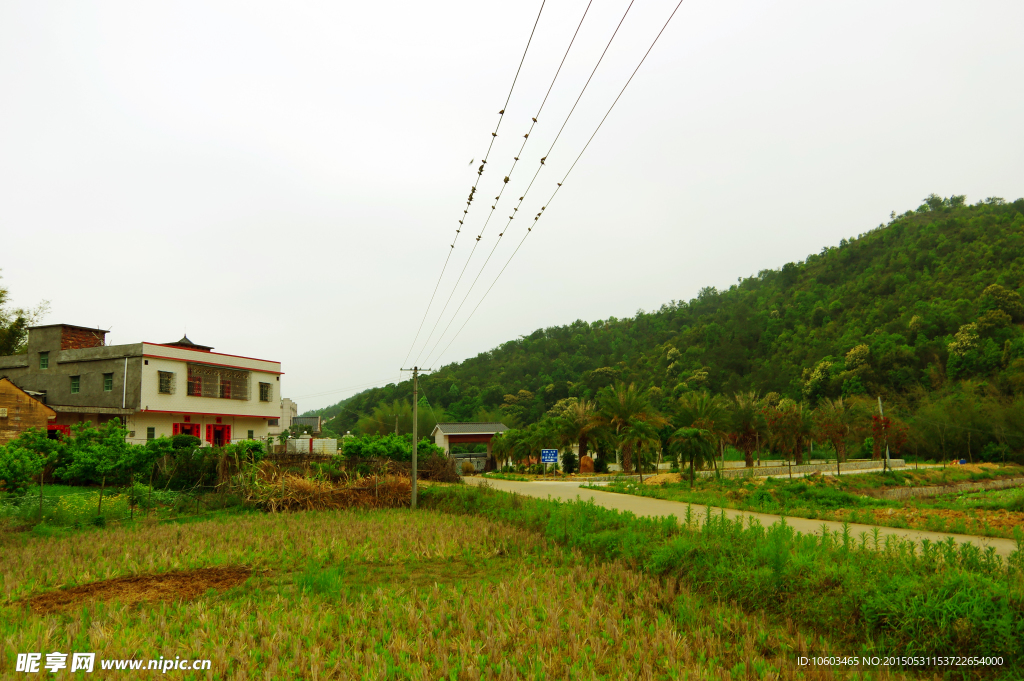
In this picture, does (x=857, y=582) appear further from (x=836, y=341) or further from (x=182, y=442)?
(x=836, y=341)

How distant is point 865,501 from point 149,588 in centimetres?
2038

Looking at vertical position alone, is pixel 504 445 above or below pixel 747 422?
below

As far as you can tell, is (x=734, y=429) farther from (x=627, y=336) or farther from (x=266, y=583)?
(x=627, y=336)

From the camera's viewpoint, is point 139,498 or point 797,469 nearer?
point 139,498

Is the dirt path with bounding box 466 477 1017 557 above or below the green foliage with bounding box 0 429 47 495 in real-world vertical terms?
below

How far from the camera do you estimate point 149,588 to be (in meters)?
9.05

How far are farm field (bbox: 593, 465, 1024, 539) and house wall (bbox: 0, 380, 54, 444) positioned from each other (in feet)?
87.8

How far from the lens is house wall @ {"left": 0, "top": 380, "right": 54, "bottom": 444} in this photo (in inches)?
1046

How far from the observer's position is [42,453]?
19.3 m

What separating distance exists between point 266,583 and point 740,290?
11679 centimetres

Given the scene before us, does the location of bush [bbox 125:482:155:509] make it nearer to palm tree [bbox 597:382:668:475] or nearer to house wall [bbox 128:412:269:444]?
house wall [bbox 128:412:269:444]

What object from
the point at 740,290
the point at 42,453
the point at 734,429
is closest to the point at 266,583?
the point at 42,453

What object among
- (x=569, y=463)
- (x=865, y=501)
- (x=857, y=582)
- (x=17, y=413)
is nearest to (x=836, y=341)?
(x=569, y=463)

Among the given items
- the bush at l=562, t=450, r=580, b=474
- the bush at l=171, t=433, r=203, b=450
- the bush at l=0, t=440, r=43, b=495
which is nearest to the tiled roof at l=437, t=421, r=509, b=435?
the bush at l=562, t=450, r=580, b=474
